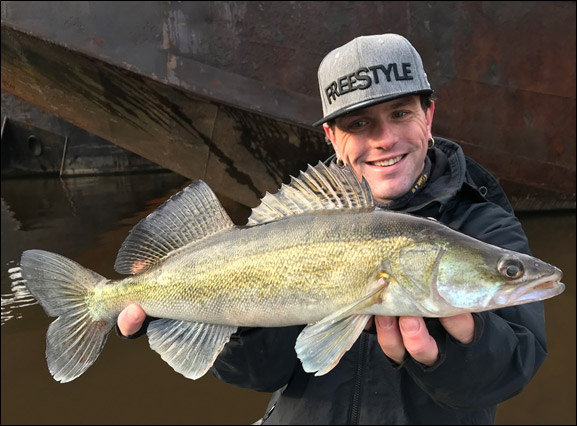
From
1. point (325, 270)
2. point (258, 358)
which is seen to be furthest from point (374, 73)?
point (258, 358)

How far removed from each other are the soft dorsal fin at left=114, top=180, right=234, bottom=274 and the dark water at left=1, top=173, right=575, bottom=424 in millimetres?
37

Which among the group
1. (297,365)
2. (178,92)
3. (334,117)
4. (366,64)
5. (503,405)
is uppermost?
(178,92)

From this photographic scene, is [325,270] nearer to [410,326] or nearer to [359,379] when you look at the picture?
[410,326]

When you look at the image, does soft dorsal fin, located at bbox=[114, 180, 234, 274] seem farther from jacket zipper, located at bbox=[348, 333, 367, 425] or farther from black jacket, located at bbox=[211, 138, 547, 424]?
jacket zipper, located at bbox=[348, 333, 367, 425]

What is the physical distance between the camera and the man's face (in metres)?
1.44

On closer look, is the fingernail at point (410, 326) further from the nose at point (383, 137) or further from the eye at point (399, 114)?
the eye at point (399, 114)

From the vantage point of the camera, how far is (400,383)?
1558mm

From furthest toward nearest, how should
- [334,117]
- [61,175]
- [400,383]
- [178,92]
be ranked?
[178,92], [61,175], [400,383], [334,117]

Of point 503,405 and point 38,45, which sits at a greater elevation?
point 38,45

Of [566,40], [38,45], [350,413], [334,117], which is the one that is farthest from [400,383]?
[566,40]

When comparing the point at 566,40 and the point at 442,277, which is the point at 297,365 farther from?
the point at 566,40

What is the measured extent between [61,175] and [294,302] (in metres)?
1.41

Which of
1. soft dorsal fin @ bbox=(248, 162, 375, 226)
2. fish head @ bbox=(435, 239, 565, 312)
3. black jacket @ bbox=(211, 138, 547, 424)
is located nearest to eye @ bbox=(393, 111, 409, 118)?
black jacket @ bbox=(211, 138, 547, 424)

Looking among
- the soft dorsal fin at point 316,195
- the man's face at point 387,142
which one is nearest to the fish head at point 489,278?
the soft dorsal fin at point 316,195
